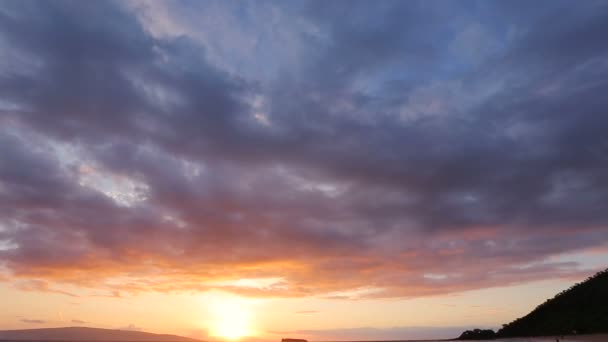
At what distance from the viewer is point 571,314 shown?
64.4 m

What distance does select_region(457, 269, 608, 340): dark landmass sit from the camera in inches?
2226

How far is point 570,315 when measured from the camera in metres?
64.1

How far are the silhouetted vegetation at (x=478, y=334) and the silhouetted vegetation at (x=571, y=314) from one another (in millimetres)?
2198

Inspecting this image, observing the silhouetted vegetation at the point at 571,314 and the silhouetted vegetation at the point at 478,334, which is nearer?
the silhouetted vegetation at the point at 571,314

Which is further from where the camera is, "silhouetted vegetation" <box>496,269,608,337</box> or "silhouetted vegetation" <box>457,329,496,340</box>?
"silhouetted vegetation" <box>457,329,496,340</box>

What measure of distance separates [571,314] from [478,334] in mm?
19055

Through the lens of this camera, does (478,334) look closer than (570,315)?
No

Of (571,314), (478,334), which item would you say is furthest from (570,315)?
(478,334)

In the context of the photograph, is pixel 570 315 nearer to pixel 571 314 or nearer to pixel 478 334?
pixel 571 314

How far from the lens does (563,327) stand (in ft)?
197

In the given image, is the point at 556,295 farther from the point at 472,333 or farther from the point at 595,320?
the point at 595,320

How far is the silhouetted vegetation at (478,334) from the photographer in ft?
260

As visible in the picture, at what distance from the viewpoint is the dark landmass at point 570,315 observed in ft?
185

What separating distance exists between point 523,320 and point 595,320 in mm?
19756
